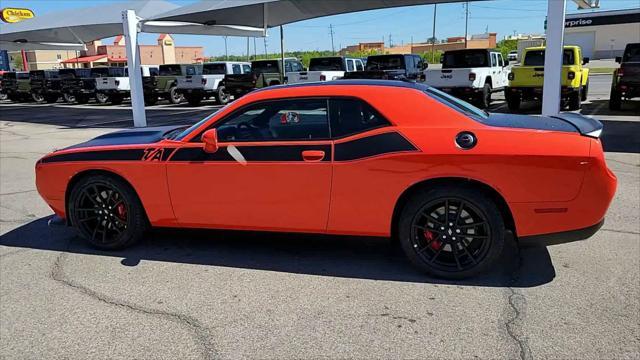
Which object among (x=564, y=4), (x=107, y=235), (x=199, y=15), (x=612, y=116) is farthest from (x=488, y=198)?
(x=199, y=15)

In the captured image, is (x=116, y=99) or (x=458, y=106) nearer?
(x=458, y=106)

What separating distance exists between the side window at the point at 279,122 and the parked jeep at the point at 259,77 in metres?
16.7

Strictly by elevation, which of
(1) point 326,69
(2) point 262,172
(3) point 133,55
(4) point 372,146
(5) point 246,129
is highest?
(3) point 133,55

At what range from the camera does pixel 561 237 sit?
3.67 meters

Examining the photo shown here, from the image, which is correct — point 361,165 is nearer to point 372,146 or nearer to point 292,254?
point 372,146

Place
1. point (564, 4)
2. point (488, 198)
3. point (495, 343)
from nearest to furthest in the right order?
point (495, 343) < point (488, 198) < point (564, 4)

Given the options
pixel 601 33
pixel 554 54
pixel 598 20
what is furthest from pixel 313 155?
pixel 601 33

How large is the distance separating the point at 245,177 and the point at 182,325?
1.30 m

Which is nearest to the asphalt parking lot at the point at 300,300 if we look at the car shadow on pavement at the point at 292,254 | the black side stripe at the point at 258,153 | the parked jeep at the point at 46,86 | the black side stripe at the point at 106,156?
the car shadow on pavement at the point at 292,254

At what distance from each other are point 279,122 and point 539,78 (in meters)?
13.2

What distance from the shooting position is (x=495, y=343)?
3016 mm

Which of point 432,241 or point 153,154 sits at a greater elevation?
point 153,154

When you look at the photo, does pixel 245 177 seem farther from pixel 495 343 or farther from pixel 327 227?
pixel 495 343

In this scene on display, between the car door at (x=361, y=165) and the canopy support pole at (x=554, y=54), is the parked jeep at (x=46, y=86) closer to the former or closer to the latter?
the canopy support pole at (x=554, y=54)
